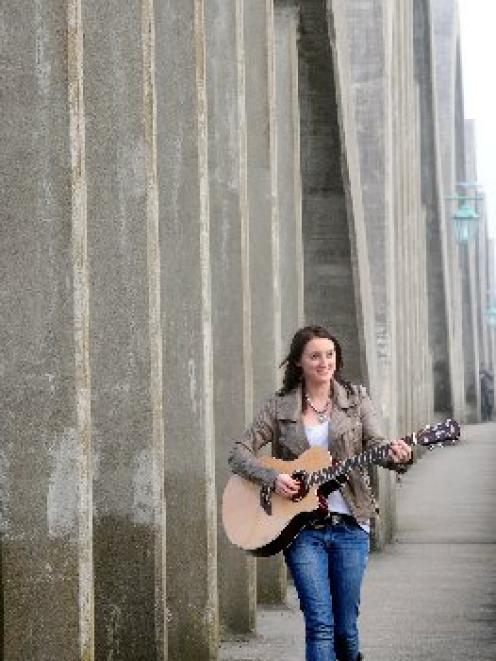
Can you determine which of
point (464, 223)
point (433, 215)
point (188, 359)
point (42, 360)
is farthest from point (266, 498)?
point (464, 223)

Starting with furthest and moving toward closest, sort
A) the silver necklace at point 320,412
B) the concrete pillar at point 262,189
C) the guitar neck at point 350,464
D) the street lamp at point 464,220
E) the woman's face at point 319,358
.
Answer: the street lamp at point 464,220, the concrete pillar at point 262,189, the silver necklace at point 320,412, the woman's face at point 319,358, the guitar neck at point 350,464

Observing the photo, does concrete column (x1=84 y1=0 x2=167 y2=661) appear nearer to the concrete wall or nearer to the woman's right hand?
the concrete wall

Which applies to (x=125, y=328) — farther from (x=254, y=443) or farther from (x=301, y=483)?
(x=301, y=483)

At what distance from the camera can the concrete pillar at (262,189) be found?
41.9 ft

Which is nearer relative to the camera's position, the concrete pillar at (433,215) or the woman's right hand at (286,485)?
the woman's right hand at (286,485)

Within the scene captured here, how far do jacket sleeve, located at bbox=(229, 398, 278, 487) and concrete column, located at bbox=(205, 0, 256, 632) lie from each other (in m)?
3.76

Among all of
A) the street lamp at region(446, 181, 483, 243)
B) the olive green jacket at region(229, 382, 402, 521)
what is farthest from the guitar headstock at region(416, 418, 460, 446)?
the street lamp at region(446, 181, 483, 243)

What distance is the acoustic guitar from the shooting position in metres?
7.44

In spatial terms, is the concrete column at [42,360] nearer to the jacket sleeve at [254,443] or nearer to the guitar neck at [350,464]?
the jacket sleeve at [254,443]

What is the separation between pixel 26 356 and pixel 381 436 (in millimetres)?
1326

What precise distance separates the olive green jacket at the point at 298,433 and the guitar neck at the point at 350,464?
12cm

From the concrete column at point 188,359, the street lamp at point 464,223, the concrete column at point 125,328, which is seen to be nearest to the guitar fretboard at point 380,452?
the concrete column at point 125,328

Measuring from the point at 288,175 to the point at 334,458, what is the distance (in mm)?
7313

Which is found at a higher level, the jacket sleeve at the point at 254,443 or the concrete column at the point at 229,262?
the concrete column at the point at 229,262
